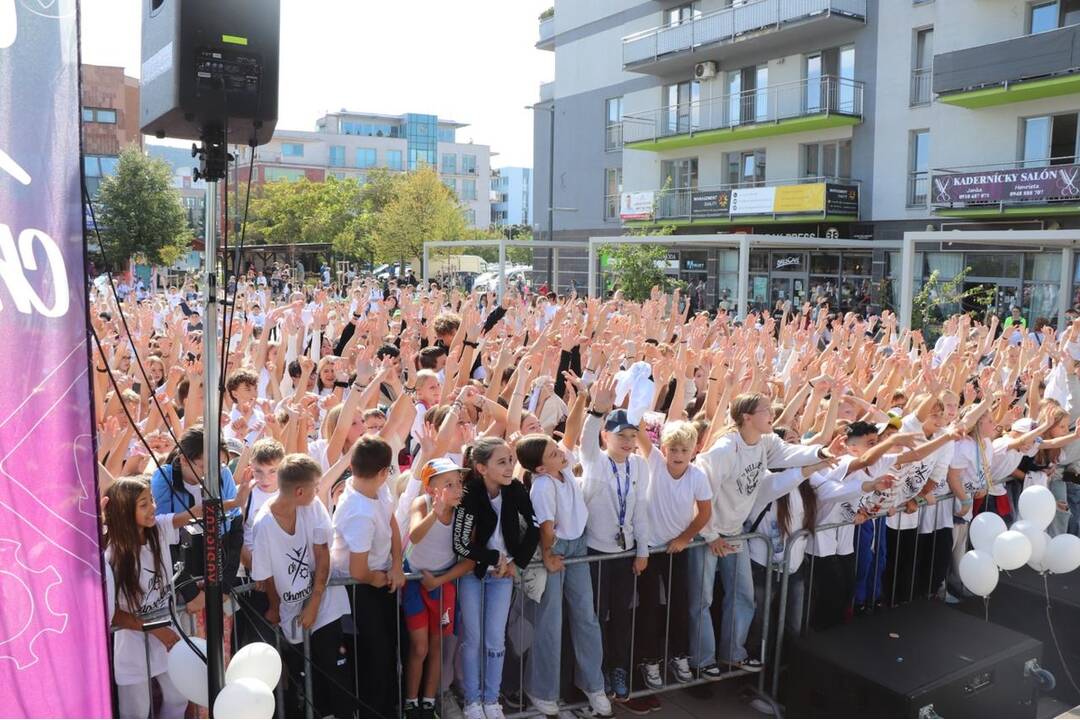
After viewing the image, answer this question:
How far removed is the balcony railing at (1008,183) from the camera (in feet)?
66.8

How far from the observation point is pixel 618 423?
4898 mm

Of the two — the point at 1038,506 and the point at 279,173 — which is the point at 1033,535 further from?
the point at 279,173

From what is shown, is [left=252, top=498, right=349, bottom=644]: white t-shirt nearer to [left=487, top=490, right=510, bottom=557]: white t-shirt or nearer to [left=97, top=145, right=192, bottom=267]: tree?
[left=487, top=490, right=510, bottom=557]: white t-shirt

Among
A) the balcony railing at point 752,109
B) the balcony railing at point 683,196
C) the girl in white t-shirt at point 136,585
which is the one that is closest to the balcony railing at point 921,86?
the balcony railing at point 752,109

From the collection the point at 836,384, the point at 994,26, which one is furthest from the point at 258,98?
the point at 994,26

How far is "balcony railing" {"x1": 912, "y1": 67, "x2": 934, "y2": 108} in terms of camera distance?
2473cm

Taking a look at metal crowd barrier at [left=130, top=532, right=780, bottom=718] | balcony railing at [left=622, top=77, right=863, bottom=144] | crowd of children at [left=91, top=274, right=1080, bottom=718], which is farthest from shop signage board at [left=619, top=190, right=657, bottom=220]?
metal crowd barrier at [left=130, top=532, right=780, bottom=718]

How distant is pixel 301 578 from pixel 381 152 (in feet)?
323

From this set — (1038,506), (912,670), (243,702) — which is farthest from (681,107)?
(243,702)

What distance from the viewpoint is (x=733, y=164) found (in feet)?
Result: 99.3

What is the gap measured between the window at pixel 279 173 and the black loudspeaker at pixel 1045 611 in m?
86.7

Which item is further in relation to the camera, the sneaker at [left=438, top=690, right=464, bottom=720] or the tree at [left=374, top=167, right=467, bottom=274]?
the tree at [left=374, top=167, right=467, bottom=274]

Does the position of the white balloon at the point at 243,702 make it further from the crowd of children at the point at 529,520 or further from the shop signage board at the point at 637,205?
the shop signage board at the point at 637,205

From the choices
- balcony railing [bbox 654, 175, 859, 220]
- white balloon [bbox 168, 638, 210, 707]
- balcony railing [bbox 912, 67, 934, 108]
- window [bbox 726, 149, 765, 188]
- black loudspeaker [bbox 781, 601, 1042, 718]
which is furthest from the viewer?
window [bbox 726, 149, 765, 188]
